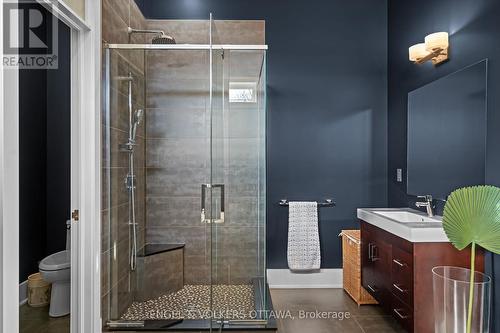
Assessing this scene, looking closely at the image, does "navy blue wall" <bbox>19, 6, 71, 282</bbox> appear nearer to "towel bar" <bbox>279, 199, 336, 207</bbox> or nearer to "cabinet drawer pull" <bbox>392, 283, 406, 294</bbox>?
"towel bar" <bbox>279, 199, 336, 207</bbox>

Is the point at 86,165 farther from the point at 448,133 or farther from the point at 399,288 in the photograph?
the point at 448,133

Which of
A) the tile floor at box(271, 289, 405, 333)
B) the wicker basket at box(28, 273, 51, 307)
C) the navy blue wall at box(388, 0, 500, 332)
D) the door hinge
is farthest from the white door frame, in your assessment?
the navy blue wall at box(388, 0, 500, 332)

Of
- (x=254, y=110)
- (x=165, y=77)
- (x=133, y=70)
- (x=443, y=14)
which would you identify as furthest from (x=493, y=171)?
(x=133, y=70)

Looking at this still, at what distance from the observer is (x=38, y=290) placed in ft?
7.32

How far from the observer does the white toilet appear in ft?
7.45

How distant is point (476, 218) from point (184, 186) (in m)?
1.99

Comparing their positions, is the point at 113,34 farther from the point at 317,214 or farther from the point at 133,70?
the point at 317,214

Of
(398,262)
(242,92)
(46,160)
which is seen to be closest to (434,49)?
(242,92)

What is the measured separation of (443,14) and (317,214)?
2081 millimetres

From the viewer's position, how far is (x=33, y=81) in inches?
85.7

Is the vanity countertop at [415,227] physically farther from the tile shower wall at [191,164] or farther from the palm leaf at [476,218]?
the tile shower wall at [191,164]

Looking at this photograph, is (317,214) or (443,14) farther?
(317,214)

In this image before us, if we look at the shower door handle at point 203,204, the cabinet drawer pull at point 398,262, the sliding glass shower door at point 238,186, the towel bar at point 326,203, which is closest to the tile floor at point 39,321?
the sliding glass shower door at point 238,186

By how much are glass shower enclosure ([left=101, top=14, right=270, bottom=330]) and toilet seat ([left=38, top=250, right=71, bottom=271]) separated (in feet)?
0.77
